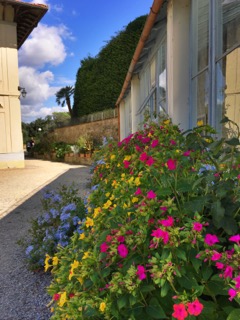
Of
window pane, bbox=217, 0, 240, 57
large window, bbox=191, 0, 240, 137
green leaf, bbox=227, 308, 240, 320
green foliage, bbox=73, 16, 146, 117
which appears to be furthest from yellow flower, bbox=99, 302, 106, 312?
→ green foliage, bbox=73, 16, 146, 117

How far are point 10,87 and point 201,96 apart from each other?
37.8ft

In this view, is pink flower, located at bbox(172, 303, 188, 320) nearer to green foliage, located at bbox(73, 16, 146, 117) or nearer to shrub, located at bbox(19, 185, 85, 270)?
shrub, located at bbox(19, 185, 85, 270)

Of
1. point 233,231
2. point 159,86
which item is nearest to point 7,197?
point 159,86

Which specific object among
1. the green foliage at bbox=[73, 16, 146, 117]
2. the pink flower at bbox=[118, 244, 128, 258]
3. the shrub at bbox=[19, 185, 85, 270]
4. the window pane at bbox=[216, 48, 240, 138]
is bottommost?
the shrub at bbox=[19, 185, 85, 270]

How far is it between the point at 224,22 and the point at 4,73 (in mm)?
12071

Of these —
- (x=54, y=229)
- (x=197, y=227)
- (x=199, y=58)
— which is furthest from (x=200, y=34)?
(x=197, y=227)

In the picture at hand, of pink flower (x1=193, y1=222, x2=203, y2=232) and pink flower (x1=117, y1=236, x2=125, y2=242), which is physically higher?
pink flower (x1=193, y1=222, x2=203, y2=232)

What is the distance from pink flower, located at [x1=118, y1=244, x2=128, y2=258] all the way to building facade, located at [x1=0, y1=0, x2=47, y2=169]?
12757 millimetres

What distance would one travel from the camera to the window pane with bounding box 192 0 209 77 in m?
3.32

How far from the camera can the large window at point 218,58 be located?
2695 mm

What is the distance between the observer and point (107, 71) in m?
17.5

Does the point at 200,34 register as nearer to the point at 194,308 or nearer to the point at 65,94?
the point at 194,308

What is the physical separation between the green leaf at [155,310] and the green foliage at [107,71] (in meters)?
16.5

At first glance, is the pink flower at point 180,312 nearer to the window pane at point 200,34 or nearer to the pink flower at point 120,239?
the pink flower at point 120,239
